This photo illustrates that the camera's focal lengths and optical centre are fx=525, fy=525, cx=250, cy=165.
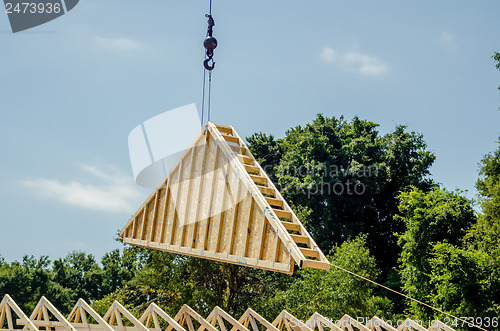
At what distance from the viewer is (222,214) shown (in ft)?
37.0

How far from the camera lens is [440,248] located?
2452 centimetres

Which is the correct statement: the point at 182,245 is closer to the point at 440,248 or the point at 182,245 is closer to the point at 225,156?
the point at 225,156

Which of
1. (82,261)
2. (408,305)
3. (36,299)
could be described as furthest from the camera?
(82,261)

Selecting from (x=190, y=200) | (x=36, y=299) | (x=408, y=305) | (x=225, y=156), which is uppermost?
(x=225, y=156)

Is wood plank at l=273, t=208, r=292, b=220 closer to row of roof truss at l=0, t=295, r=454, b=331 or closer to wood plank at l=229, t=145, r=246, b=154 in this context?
wood plank at l=229, t=145, r=246, b=154

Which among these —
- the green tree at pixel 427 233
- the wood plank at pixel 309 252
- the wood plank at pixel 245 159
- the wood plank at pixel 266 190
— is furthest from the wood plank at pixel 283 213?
the green tree at pixel 427 233

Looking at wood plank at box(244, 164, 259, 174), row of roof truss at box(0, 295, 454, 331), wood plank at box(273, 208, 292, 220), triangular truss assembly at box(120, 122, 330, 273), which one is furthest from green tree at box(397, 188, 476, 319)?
wood plank at box(273, 208, 292, 220)

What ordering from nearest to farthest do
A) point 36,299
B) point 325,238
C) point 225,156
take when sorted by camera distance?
point 225,156 → point 325,238 → point 36,299

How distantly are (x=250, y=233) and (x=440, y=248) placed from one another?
Answer: 16.8 meters

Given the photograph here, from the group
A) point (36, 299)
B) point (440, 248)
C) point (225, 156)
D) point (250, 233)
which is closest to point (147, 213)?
point (225, 156)

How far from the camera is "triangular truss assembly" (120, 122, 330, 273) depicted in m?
9.80

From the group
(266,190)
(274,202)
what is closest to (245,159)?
(266,190)

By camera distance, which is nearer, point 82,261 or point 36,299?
point 36,299

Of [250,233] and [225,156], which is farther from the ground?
[225,156]
